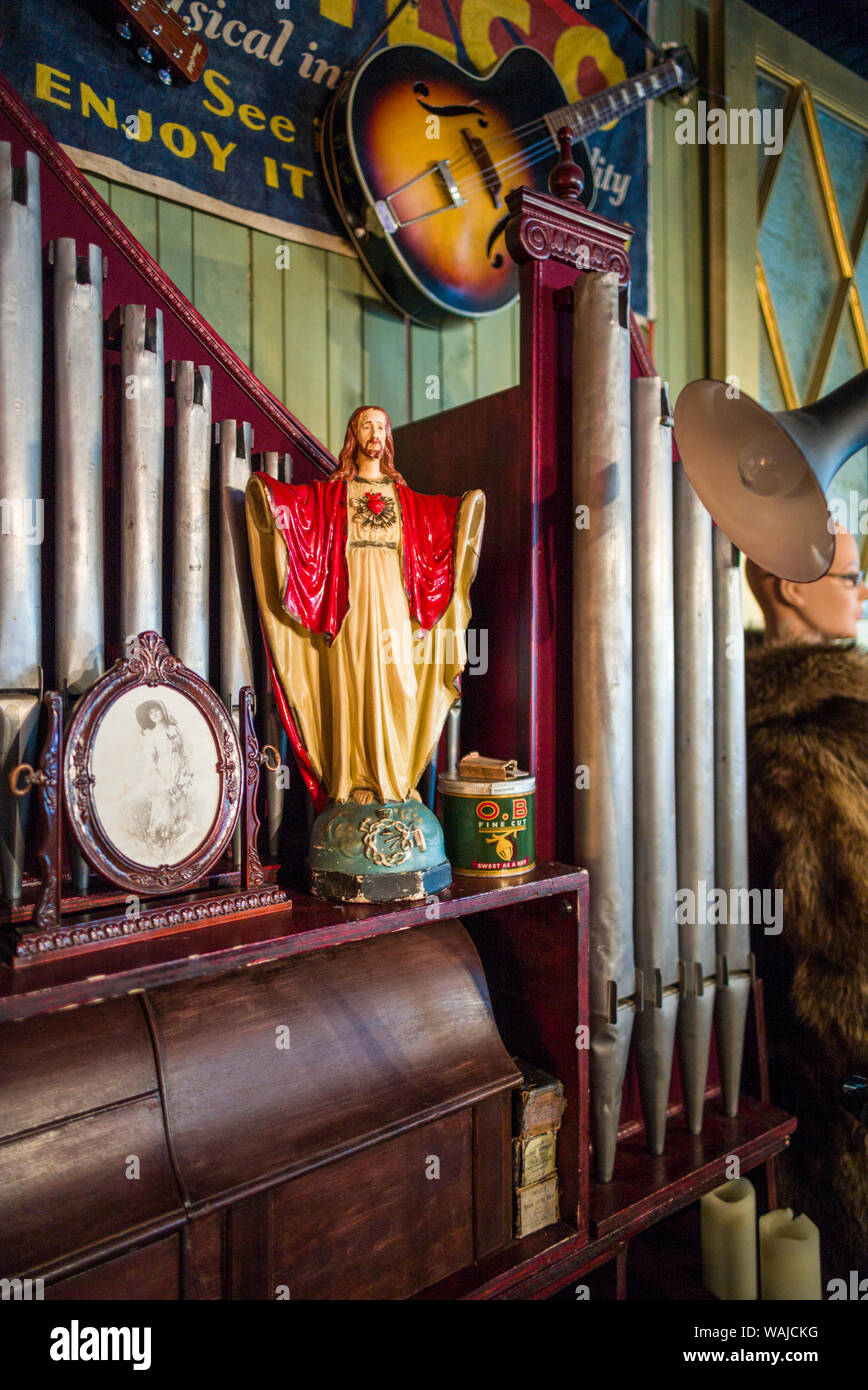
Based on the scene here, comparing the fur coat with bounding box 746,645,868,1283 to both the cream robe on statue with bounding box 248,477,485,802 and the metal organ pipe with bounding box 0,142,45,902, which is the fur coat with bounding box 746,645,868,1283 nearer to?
the cream robe on statue with bounding box 248,477,485,802

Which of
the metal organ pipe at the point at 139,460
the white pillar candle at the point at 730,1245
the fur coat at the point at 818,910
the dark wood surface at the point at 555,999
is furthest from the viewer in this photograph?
the fur coat at the point at 818,910

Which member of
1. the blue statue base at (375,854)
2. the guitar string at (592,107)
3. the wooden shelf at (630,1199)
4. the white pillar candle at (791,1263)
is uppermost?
the guitar string at (592,107)

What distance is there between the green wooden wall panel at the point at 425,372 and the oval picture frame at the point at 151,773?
1485 millimetres

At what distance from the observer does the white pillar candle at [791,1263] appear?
188 cm

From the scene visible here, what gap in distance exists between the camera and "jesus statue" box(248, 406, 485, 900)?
58.3 inches

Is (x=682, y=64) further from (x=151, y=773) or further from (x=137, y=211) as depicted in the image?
(x=151, y=773)

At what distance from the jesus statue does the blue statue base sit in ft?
0.12

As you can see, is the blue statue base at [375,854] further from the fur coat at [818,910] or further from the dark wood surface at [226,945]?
the fur coat at [818,910]

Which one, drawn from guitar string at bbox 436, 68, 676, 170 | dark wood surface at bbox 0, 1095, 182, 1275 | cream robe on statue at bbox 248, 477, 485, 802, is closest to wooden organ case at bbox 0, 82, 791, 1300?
dark wood surface at bbox 0, 1095, 182, 1275

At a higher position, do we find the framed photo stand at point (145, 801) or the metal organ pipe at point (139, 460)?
the metal organ pipe at point (139, 460)

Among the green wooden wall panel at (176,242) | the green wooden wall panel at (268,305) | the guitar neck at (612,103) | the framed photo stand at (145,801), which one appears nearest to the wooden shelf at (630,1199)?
the framed photo stand at (145,801)

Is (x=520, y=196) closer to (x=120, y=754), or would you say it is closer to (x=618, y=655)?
(x=618, y=655)

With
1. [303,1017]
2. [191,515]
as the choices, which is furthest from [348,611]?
[303,1017]
